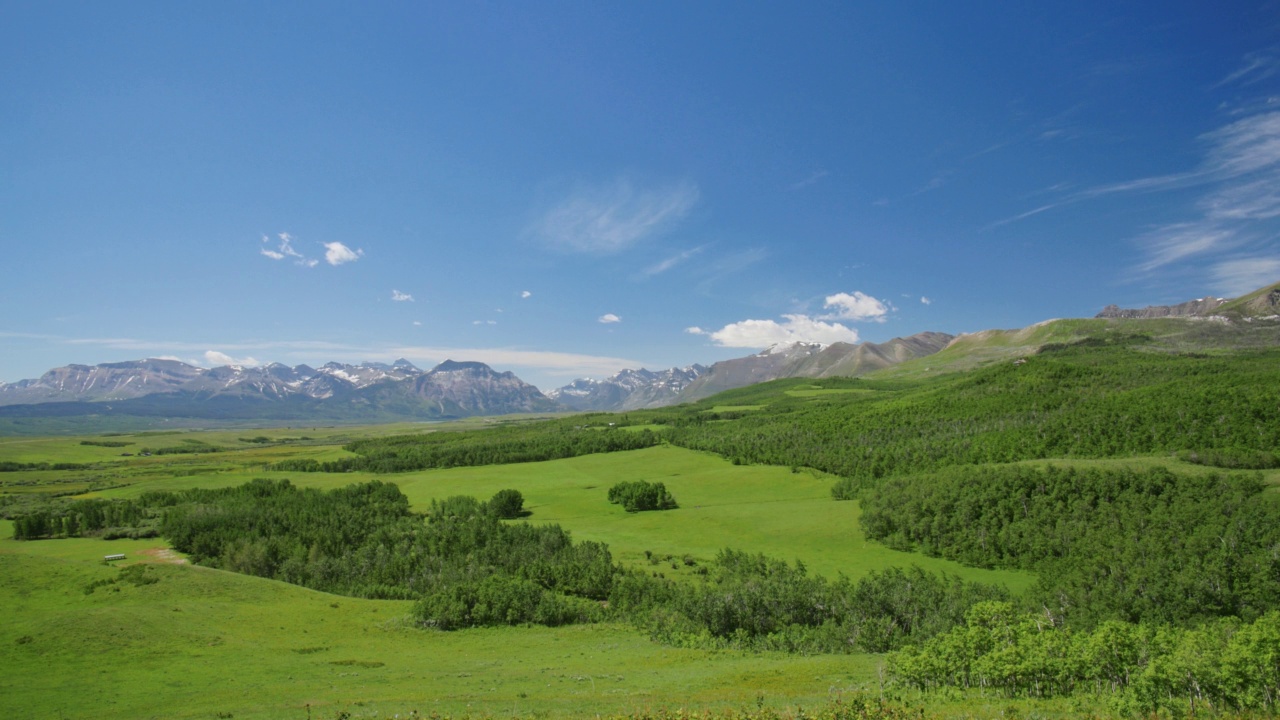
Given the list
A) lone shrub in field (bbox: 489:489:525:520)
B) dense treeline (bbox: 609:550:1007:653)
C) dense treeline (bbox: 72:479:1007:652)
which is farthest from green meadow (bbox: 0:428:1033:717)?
lone shrub in field (bbox: 489:489:525:520)

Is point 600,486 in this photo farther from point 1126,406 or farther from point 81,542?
point 1126,406

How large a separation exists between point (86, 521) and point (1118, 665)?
522 feet

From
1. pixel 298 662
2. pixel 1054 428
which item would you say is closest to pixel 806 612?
pixel 298 662

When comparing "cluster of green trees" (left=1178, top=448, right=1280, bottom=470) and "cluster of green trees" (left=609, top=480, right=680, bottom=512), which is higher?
"cluster of green trees" (left=1178, top=448, right=1280, bottom=470)

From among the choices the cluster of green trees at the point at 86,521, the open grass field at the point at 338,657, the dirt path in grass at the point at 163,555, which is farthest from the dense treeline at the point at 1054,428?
the cluster of green trees at the point at 86,521

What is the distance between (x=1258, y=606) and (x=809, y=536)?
2259 inches

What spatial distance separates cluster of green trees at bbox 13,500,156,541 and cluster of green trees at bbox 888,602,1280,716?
137 meters

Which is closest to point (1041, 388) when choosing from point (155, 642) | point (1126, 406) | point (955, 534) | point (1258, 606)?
point (1126, 406)

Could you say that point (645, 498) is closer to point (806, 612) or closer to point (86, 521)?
point (806, 612)

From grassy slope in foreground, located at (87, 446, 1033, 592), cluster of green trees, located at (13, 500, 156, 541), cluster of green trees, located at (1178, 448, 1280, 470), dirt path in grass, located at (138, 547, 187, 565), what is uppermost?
cluster of green trees, located at (1178, 448, 1280, 470)

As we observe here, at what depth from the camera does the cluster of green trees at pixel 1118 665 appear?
3303 cm

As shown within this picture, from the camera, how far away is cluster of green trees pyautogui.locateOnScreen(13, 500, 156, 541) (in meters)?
105

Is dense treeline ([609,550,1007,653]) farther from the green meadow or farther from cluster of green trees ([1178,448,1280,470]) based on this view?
cluster of green trees ([1178,448,1280,470])

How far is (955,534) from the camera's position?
9800cm
